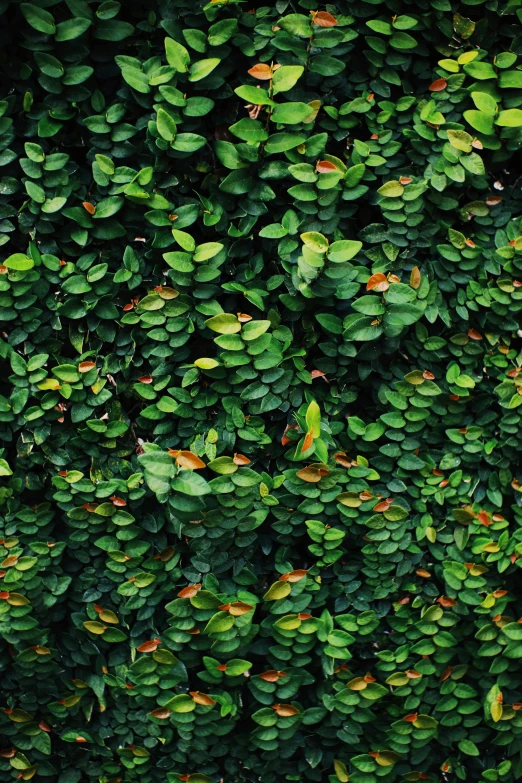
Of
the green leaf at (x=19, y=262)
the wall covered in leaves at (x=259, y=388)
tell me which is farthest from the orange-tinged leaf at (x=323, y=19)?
the green leaf at (x=19, y=262)

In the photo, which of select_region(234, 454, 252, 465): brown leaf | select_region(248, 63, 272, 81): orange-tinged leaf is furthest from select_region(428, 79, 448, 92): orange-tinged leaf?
select_region(234, 454, 252, 465): brown leaf

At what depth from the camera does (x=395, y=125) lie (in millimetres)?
2416

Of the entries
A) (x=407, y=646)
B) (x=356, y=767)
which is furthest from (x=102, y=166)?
(x=356, y=767)

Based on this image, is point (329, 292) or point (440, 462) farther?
point (440, 462)

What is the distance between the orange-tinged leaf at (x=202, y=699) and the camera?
7.89ft

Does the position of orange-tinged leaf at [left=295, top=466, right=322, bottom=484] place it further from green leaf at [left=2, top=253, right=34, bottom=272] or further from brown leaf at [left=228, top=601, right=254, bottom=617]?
green leaf at [left=2, top=253, right=34, bottom=272]

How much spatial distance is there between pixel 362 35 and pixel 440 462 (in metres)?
1.40

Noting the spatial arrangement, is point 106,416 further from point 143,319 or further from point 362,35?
point 362,35

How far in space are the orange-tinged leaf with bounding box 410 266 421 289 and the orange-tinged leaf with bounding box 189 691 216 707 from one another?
4.82 feet

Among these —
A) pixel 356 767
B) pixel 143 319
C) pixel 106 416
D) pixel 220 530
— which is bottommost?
pixel 356 767

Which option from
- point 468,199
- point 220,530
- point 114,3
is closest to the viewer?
point 114,3

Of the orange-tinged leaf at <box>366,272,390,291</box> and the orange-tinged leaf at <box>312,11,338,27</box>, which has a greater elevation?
the orange-tinged leaf at <box>312,11,338,27</box>

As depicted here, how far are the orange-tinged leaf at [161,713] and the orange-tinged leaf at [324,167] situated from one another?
1.79 metres

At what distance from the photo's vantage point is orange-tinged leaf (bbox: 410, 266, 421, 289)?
2.37m
